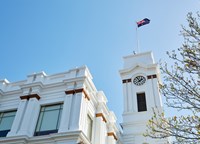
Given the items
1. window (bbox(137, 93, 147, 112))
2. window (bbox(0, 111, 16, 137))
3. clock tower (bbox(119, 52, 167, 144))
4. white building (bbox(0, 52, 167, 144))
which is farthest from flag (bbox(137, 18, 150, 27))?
window (bbox(0, 111, 16, 137))

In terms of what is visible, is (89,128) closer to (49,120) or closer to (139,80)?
Result: (49,120)

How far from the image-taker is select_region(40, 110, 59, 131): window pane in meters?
18.0

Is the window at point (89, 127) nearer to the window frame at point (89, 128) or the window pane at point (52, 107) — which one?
the window frame at point (89, 128)

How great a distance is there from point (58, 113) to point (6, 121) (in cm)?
462

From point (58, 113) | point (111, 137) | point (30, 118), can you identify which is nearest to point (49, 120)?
point (58, 113)

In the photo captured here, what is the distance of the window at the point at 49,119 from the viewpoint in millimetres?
17828

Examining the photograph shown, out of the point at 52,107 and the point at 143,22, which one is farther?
the point at 143,22

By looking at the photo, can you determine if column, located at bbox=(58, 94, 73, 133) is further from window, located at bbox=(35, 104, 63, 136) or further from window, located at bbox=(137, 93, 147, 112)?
window, located at bbox=(137, 93, 147, 112)

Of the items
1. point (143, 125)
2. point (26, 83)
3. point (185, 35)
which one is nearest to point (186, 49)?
point (185, 35)

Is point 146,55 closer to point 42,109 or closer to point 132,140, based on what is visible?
point 132,140

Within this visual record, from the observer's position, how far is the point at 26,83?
20516 millimetres

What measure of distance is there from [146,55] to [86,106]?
57.9ft

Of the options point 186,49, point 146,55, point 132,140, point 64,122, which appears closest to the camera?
point 186,49

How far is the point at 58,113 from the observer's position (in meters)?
18.6
